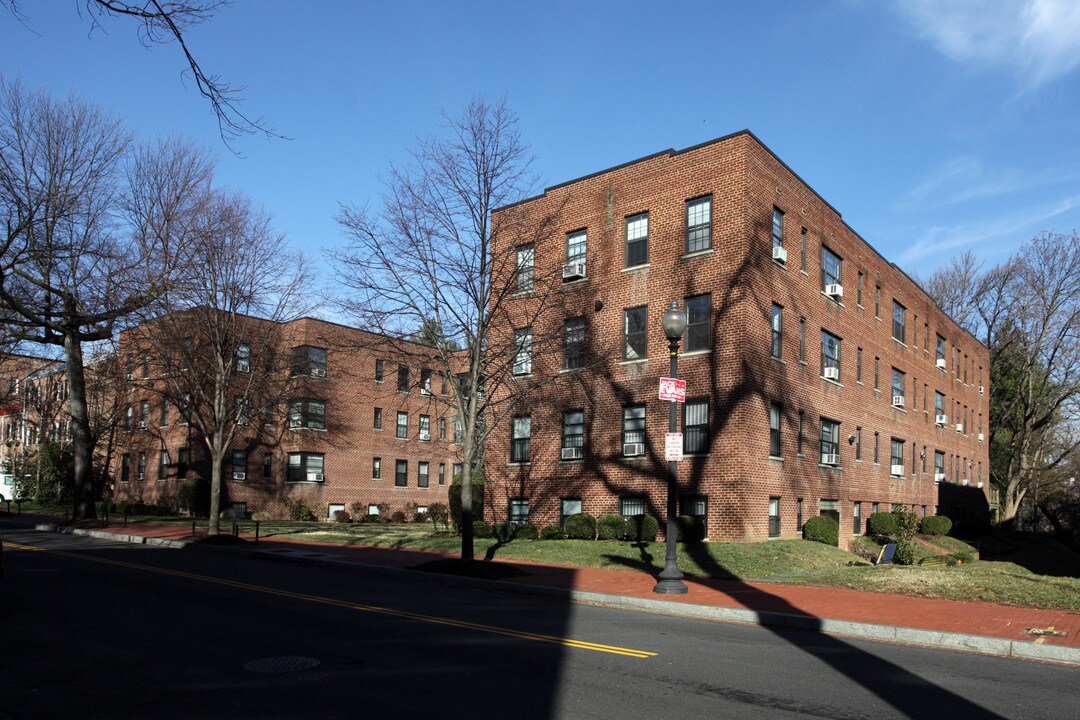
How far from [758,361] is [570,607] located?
12.6 m

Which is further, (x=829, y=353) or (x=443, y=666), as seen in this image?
(x=829, y=353)

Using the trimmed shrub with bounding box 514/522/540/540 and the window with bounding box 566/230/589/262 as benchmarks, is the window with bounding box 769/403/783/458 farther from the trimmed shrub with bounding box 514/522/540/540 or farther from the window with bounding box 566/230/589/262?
the window with bounding box 566/230/589/262

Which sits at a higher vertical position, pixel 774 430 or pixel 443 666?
pixel 774 430

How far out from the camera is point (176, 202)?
2884 cm

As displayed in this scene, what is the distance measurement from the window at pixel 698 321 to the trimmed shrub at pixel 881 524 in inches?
475

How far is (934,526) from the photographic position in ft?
119

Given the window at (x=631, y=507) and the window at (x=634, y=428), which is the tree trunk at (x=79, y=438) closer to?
the window at (x=631, y=507)

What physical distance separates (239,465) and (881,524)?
31781mm

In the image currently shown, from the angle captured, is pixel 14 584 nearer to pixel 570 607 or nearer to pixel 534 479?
pixel 570 607

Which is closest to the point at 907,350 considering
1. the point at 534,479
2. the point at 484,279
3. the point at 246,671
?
the point at 534,479

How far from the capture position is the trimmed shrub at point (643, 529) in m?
24.4

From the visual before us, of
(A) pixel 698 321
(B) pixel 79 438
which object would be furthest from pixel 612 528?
(B) pixel 79 438

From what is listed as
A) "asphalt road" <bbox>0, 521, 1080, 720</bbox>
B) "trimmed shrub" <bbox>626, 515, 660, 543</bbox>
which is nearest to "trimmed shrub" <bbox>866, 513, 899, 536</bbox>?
"trimmed shrub" <bbox>626, 515, 660, 543</bbox>

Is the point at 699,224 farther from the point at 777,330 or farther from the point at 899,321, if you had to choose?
the point at 899,321
